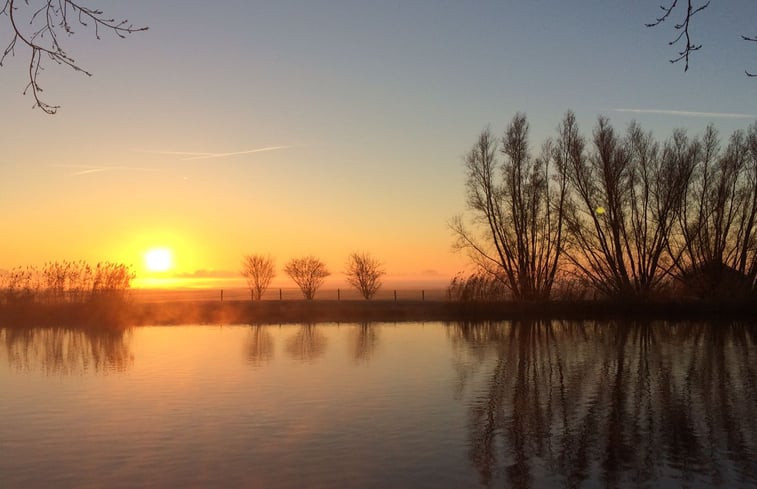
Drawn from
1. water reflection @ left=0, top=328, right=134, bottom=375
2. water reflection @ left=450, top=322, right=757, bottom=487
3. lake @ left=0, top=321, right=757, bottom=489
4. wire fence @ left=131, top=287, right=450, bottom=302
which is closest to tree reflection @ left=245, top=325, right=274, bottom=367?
lake @ left=0, top=321, right=757, bottom=489

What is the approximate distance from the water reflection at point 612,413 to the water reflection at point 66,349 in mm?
10808

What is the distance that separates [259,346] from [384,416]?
12.9 metres

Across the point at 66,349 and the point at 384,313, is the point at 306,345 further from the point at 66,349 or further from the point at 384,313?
the point at 384,313

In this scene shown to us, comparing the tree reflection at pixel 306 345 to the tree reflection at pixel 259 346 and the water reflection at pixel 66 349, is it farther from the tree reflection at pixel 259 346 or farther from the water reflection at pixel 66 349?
the water reflection at pixel 66 349

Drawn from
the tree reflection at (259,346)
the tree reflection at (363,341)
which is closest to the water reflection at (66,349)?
the tree reflection at (259,346)

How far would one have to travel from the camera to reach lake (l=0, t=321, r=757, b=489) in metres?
8.73

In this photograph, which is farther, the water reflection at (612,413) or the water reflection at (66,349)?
the water reflection at (66,349)

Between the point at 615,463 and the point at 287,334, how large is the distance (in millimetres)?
21098

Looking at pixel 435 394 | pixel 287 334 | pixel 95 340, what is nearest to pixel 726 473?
pixel 435 394

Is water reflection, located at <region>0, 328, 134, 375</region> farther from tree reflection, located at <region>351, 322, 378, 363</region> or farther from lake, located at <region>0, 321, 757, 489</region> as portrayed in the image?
tree reflection, located at <region>351, 322, 378, 363</region>

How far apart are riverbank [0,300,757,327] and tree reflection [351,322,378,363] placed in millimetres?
4417

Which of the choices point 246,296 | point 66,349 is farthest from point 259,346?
point 246,296

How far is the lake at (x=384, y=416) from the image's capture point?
8.73m

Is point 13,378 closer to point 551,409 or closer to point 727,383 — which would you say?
point 551,409
